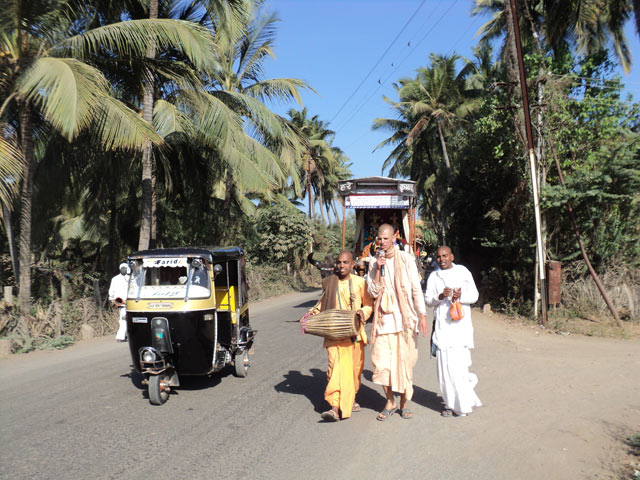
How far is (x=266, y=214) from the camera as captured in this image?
2745 cm

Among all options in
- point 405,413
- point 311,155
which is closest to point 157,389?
point 405,413

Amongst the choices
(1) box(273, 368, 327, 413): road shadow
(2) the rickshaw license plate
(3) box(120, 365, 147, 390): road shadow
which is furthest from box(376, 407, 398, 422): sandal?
(3) box(120, 365, 147, 390): road shadow

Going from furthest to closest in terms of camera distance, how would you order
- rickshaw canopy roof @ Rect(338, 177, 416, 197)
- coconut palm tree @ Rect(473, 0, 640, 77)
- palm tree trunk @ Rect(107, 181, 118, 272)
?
palm tree trunk @ Rect(107, 181, 118, 272) → rickshaw canopy roof @ Rect(338, 177, 416, 197) → coconut palm tree @ Rect(473, 0, 640, 77)

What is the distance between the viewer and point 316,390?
690 cm

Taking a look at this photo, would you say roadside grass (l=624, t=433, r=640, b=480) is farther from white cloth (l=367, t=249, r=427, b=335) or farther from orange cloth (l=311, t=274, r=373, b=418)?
orange cloth (l=311, t=274, r=373, b=418)

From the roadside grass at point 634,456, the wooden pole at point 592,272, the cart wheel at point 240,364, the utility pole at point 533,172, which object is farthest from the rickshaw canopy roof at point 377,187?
the roadside grass at point 634,456

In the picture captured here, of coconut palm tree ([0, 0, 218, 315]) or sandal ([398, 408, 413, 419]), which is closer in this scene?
sandal ([398, 408, 413, 419])

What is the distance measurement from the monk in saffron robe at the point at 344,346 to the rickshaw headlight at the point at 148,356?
2.09m

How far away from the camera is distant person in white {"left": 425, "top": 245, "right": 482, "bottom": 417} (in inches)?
221

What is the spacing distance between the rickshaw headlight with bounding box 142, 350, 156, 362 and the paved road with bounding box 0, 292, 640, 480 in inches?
22.7

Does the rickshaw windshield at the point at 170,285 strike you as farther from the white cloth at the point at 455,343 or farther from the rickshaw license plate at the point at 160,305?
Result: the white cloth at the point at 455,343

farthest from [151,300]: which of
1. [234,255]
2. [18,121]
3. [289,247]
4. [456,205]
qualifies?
[289,247]

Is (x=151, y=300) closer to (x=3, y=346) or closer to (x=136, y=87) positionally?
(x=3, y=346)

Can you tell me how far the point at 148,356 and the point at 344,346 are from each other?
2.47m
